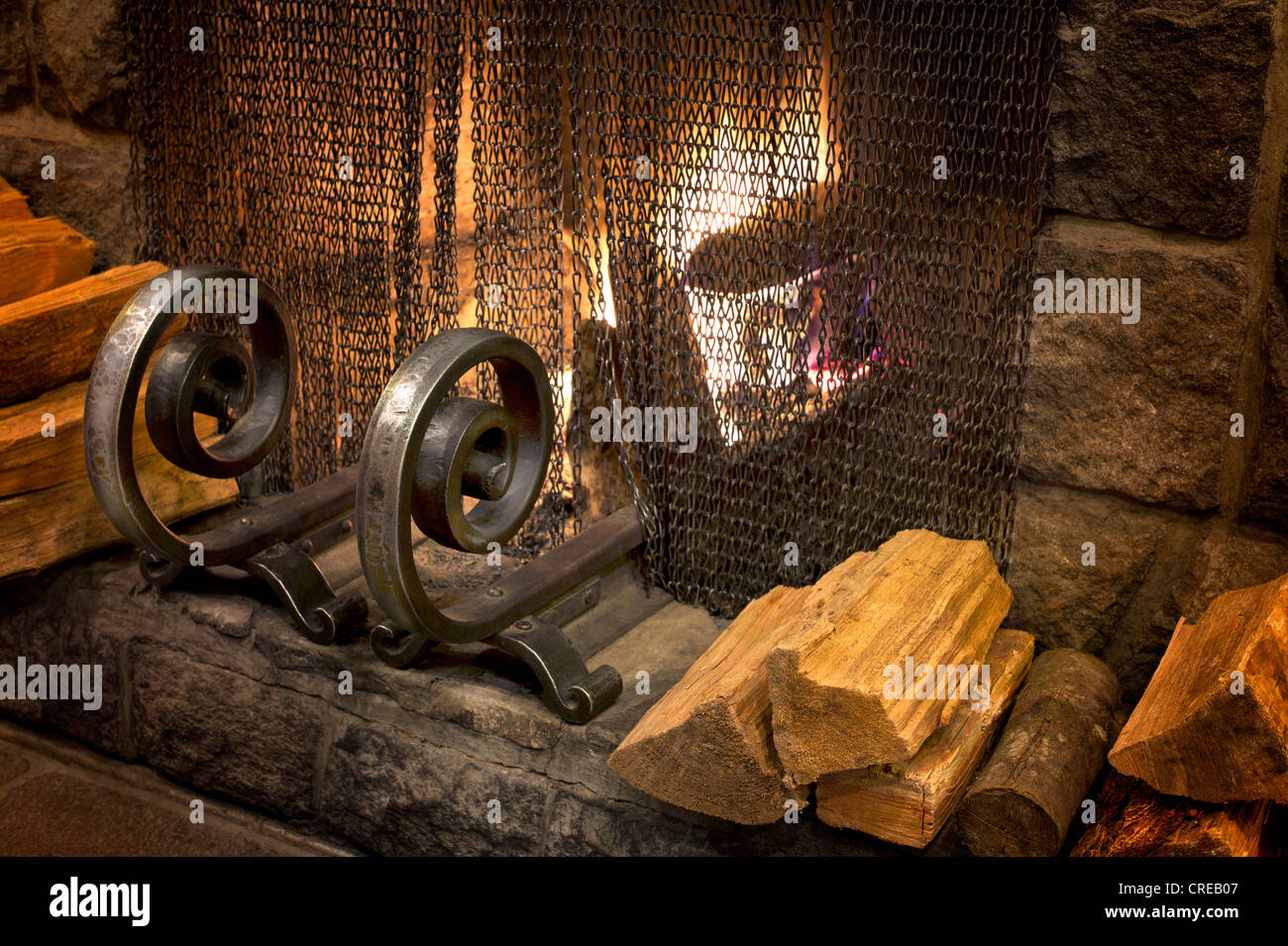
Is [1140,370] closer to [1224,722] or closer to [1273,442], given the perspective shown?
[1273,442]

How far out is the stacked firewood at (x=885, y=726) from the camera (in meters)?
2.19

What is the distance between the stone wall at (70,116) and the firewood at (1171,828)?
9.98ft

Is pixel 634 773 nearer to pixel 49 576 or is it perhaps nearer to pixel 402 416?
pixel 402 416

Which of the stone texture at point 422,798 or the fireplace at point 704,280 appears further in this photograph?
the stone texture at point 422,798

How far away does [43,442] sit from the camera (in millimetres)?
3088

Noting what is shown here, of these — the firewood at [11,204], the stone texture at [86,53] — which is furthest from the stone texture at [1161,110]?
the firewood at [11,204]

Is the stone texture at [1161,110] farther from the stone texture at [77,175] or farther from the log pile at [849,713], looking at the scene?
the stone texture at [77,175]

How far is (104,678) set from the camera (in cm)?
326

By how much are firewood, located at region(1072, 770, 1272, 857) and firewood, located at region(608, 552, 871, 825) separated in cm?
54

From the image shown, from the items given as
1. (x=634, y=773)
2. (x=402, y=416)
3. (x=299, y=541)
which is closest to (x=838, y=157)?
(x=402, y=416)

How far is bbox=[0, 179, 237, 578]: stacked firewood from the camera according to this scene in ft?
10.1

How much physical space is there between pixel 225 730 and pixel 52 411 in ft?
2.98

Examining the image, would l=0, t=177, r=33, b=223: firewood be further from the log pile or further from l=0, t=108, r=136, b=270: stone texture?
the log pile

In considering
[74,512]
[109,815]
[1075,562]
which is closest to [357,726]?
[109,815]
